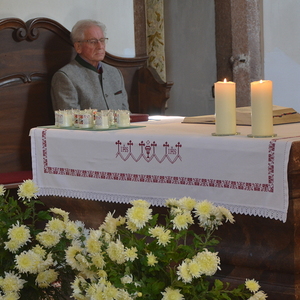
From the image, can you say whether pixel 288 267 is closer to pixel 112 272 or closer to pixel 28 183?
pixel 112 272

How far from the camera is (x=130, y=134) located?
2082 mm

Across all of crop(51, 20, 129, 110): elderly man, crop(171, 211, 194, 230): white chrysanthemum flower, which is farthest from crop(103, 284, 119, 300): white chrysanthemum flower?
crop(51, 20, 129, 110): elderly man

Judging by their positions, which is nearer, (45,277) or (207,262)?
(207,262)

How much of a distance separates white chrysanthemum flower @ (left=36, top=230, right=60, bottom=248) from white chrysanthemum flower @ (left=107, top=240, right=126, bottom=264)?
29 centimetres

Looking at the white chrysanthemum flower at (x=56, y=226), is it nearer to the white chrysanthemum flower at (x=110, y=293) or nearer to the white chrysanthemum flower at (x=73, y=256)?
the white chrysanthemum flower at (x=73, y=256)

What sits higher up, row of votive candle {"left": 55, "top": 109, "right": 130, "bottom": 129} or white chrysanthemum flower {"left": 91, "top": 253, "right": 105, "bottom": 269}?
row of votive candle {"left": 55, "top": 109, "right": 130, "bottom": 129}

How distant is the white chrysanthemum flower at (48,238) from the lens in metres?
1.57

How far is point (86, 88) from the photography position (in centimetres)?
370

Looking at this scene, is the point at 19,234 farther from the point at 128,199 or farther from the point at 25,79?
the point at 25,79

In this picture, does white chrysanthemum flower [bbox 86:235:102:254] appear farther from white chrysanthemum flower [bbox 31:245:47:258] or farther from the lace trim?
the lace trim

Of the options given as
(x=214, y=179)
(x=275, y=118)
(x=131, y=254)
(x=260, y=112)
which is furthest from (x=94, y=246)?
(x=275, y=118)

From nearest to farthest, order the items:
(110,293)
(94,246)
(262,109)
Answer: (110,293) < (94,246) < (262,109)

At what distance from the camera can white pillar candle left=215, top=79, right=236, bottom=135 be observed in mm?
1915

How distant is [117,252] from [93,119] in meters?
1.11
